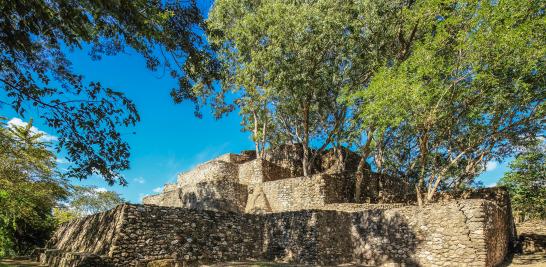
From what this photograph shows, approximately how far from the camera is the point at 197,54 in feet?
27.7

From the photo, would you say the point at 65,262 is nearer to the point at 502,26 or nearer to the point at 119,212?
the point at 119,212

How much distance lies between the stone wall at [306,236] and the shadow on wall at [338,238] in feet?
0.13

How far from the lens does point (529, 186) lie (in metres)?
29.0

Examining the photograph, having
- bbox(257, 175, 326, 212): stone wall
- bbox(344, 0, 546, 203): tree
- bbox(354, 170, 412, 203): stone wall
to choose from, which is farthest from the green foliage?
bbox(257, 175, 326, 212): stone wall

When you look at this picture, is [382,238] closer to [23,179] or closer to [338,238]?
[338,238]

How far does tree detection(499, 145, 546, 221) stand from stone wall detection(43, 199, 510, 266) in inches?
637

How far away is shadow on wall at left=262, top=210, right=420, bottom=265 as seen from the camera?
13.7 meters

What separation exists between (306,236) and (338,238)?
1.57 metres

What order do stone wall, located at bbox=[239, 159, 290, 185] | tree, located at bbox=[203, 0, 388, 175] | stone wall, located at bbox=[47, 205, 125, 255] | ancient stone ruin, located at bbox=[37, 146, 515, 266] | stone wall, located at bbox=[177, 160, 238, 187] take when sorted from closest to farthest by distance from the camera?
stone wall, located at bbox=[47, 205, 125, 255], ancient stone ruin, located at bbox=[37, 146, 515, 266], tree, located at bbox=[203, 0, 388, 175], stone wall, located at bbox=[239, 159, 290, 185], stone wall, located at bbox=[177, 160, 238, 187]

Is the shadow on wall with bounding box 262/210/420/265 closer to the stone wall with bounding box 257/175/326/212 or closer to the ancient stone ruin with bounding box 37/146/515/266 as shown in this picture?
the ancient stone ruin with bounding box 37/146/515/266

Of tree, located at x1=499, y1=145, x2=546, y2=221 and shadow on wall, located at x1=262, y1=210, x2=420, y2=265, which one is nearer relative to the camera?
shadow on wall, located at x1=262, y1=210, x2=420, y2=265

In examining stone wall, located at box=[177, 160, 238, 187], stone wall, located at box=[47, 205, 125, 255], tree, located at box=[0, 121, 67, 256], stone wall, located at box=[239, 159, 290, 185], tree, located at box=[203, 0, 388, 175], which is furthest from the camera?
stone wall, located at box=[177, 160, 238, 187]

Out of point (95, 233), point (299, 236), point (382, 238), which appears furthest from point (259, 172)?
point (95, 233)

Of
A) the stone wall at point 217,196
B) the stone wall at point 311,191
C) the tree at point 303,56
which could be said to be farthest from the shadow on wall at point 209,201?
the tree at point 303,56
